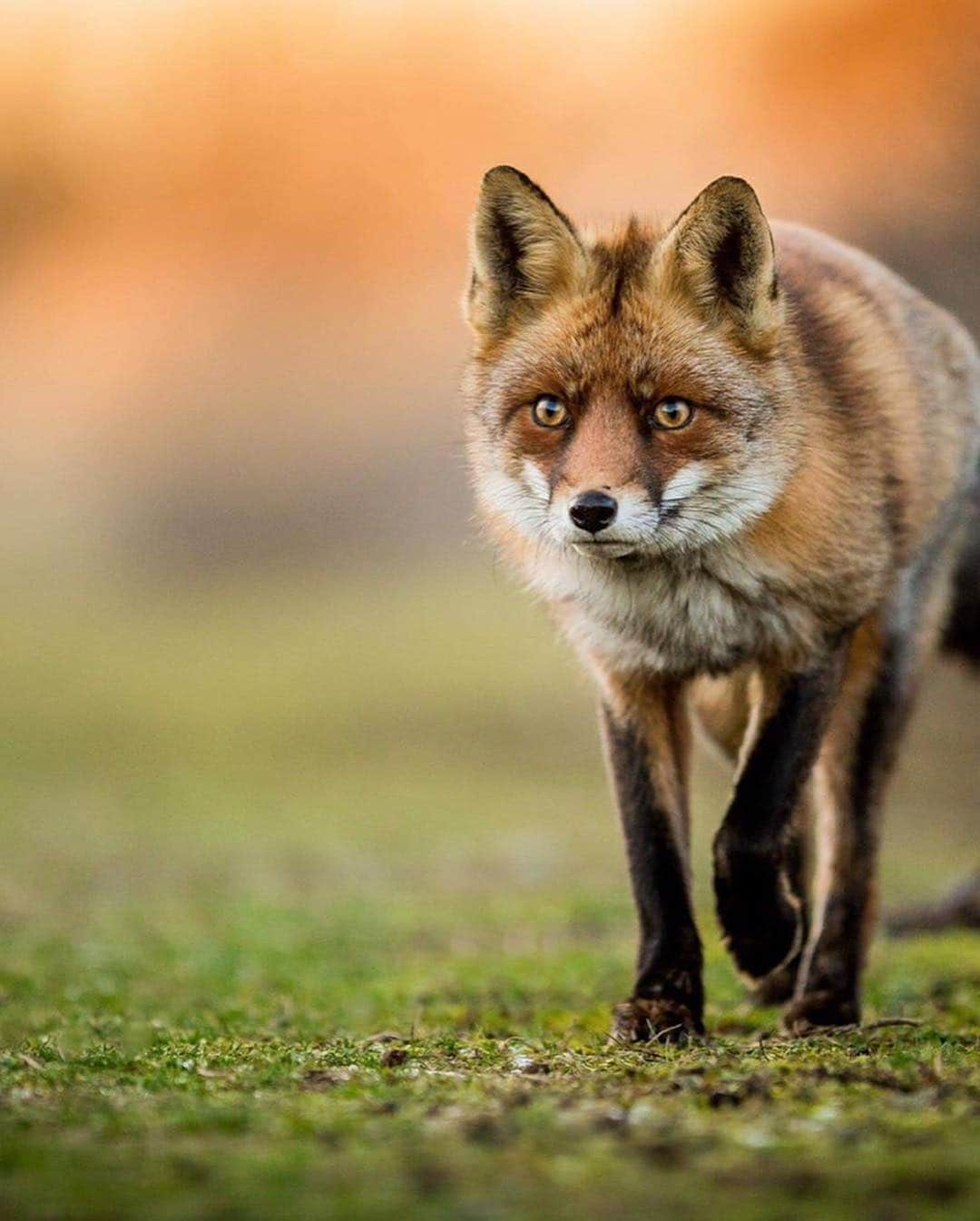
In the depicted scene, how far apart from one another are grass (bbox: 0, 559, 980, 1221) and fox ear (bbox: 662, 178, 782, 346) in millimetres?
1595

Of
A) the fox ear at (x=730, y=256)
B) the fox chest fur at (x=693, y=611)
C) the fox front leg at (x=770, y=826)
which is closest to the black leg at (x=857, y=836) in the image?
the fox front leg at (x=770, y=826)

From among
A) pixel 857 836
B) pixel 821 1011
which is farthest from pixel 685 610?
pixel 821 1011

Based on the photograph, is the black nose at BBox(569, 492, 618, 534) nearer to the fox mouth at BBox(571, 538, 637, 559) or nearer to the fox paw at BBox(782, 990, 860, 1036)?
the fox mouth at BBox(571, 538, 637, 559)

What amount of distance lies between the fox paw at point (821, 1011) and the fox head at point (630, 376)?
177cm

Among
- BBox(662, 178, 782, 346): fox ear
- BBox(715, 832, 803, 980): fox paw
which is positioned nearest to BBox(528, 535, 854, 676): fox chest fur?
BBox(715, 832, 803, 980): fox paw

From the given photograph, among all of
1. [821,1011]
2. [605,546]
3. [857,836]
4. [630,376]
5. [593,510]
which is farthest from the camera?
[857,836]

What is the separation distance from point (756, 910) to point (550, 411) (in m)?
1.75

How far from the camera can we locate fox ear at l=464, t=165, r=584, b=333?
529 centimetres

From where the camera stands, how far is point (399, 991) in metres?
6.70

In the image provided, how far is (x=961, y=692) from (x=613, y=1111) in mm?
16559

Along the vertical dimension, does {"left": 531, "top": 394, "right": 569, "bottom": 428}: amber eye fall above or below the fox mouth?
above

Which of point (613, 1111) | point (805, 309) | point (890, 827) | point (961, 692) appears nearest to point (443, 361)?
point (961, 692)

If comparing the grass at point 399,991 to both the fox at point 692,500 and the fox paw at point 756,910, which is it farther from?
the fox at point 692,500

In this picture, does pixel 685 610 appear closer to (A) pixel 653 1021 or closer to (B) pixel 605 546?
(B) pixel 605 546
